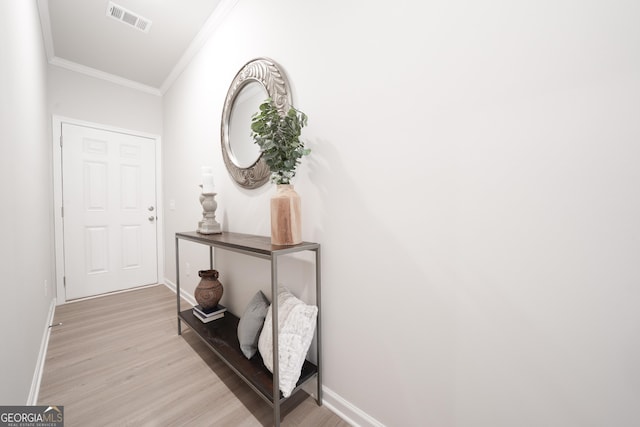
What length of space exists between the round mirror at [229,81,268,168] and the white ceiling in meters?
0.77

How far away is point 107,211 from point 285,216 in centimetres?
284

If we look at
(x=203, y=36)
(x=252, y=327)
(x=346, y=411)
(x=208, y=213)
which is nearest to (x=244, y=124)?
(x=208, y=213)

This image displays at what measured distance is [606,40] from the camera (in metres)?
0.60

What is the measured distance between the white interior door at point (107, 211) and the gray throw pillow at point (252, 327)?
2.42 meters

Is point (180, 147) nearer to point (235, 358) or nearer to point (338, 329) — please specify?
point (235, 358)

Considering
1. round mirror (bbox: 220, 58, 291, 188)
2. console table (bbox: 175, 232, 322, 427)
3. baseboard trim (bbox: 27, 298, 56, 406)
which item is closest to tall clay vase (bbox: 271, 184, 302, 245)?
console table (bbox: 175, 232, 322, 427)

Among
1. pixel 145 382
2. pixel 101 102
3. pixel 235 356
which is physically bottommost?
pixel 145 382

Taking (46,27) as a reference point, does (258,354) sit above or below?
below

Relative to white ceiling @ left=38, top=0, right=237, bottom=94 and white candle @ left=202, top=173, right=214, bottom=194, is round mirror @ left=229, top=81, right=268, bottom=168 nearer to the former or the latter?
white candle @ left=202, top=173, right=214, bottom=194

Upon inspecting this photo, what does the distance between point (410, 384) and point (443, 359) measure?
0.19 metres

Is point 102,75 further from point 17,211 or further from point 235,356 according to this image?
point 235,356

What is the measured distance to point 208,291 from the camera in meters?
1.78

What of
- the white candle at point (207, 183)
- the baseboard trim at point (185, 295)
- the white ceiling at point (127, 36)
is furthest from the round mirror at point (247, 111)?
the baseboard trim at point (185, 295)

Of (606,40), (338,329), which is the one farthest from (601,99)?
(338,329)
